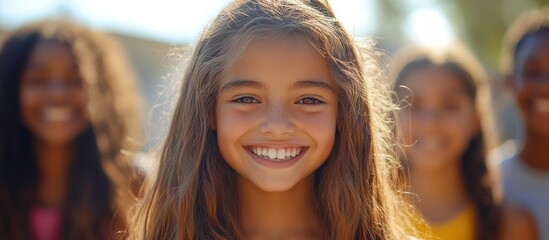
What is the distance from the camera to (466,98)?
4.04m

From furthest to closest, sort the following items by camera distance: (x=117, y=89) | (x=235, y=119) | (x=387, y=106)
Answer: (x=117, y=89) < (x=387, y=106) < (x=235, y=119)

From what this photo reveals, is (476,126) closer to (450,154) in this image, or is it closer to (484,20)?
(450,154)

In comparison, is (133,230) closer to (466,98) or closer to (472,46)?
(466,98)

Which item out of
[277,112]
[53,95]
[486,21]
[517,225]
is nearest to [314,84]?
[277,112]

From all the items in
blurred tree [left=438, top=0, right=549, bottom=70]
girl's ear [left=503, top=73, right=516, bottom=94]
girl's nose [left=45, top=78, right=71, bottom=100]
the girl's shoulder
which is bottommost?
the girl's shoulder

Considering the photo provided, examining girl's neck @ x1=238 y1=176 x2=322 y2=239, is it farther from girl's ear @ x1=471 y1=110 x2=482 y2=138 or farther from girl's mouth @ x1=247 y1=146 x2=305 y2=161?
girl's ear @ x1=471 y1=110 x2=482 y2=138

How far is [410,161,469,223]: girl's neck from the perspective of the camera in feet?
12.9

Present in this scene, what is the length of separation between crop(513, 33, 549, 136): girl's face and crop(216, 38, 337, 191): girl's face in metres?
1.76

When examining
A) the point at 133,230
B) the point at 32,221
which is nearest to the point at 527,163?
the point at 133,230

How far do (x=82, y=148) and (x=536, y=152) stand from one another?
7.39ft

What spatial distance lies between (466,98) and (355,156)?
1288mm

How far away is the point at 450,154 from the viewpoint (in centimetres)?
395

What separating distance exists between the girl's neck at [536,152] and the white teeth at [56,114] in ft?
7.43

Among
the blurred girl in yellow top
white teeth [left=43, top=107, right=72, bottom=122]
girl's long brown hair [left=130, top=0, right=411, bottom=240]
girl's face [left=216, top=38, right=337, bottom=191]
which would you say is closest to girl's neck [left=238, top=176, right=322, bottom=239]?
girl's long brown hair [left=130, top=0, right=411, bottom=240]
